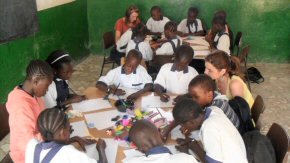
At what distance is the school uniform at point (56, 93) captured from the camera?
2598 millimetres

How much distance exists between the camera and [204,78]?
2.14 metres

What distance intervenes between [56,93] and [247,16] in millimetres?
4319

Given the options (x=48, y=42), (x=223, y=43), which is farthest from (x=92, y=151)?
(x=48, y=42)

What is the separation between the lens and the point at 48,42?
480 cm

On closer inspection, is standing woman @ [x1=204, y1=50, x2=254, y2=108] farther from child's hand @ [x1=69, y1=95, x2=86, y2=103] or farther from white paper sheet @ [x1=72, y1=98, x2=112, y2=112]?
child's hand @ [x1=69, y1=95, x2=86, y2=103]

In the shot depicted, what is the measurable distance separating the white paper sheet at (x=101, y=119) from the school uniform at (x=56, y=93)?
0.42 m

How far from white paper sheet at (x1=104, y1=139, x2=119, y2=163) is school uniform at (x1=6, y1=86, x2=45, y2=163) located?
42 centimetres

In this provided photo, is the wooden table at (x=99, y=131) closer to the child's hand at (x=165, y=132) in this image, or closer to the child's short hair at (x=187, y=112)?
the child's hand at (x=165, y=132)

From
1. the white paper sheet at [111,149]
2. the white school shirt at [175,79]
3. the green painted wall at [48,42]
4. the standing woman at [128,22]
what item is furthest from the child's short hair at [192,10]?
the white paper sheet at [111,149]

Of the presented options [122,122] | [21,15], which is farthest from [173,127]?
[21,15]

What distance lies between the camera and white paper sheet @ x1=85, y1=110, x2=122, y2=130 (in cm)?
217

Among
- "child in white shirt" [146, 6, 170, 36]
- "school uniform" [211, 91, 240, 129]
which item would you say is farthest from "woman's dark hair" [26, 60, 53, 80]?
"child in white shirt" [146, 6, 170, 36]

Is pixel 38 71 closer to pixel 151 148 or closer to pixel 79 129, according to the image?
pixel 79 129

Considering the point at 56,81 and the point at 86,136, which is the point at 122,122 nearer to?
the point at 86,136
